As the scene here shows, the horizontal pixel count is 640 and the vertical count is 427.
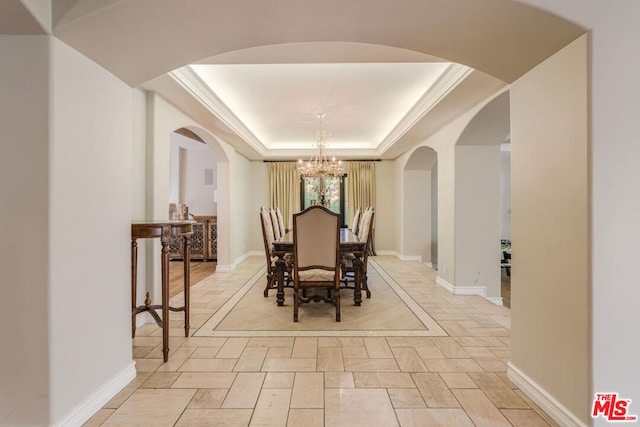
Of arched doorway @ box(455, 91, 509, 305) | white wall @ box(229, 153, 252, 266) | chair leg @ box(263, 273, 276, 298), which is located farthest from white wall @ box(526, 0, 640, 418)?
white wall @ box(229, 153, 252, 266)

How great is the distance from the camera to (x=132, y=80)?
199 centimetres

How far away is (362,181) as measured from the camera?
24.6 ft

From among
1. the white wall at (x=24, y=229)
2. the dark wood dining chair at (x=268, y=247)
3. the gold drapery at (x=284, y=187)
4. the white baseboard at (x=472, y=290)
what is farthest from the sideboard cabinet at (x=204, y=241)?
the white wall at (x=24, y=229)

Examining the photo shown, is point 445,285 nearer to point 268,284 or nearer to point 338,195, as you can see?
point 268,284

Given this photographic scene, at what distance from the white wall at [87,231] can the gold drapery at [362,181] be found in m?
5.81

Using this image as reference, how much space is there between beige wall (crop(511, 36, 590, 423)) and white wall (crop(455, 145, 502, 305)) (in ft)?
7.03

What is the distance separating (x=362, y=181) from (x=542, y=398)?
6.06 metres

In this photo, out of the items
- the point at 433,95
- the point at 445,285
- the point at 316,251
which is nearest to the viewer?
the point at 316,251

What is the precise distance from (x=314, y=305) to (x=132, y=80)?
108 inches

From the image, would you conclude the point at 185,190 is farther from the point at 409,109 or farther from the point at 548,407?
the point at 548,407

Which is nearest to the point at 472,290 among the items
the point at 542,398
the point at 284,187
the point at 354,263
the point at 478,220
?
the point at 478,220

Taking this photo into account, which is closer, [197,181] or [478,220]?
[478,220]

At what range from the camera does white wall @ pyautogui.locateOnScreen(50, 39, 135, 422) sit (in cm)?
147

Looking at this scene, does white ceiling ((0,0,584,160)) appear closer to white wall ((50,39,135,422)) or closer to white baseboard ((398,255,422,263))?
white wall ((50,39,135,422))
